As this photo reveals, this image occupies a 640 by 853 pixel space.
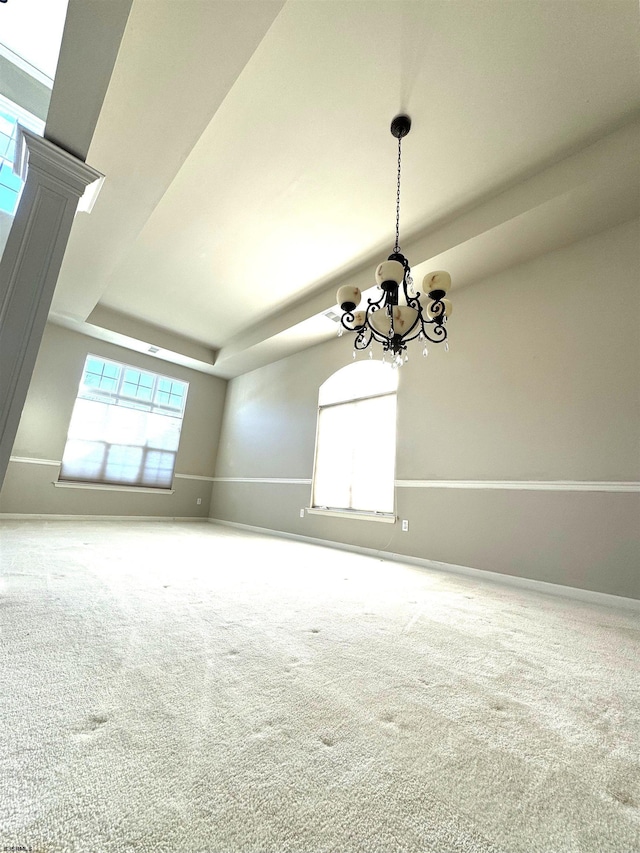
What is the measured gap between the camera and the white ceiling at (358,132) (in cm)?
183

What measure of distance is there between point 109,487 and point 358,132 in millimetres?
5714

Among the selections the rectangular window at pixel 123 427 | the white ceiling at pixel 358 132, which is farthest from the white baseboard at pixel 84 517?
the white ceiling at pixel 358 132

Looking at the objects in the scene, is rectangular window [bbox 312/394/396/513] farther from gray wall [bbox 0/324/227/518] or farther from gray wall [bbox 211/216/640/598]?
gray wall [bbox 0/324/227/518]

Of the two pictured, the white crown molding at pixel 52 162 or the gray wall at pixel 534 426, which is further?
the gray wall at pixel 534 426

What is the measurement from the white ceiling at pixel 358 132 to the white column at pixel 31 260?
50 centimetres

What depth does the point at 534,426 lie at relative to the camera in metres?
2.84

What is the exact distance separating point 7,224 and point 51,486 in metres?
4.08

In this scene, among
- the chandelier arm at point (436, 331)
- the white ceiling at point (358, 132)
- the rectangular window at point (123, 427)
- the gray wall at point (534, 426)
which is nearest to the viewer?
the white ceiling at point (358, 132)

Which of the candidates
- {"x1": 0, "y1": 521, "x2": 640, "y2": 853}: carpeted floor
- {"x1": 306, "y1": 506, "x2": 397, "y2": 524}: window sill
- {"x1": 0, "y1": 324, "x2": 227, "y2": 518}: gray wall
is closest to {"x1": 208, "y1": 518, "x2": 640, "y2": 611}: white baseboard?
{"x1": 306, "y1": 506, "x2": 397, "y2": 524}: window sill

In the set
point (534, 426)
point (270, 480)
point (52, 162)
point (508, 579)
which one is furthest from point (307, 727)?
point (270, 480)

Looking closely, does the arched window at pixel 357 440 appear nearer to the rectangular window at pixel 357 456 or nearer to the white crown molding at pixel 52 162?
the rectangular window at pixel 357 456

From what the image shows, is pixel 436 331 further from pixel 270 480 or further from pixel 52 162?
pixel 270 480

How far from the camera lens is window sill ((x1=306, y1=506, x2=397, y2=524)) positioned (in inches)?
145

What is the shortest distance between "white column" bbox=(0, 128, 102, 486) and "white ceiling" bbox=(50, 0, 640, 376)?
1.63ft
